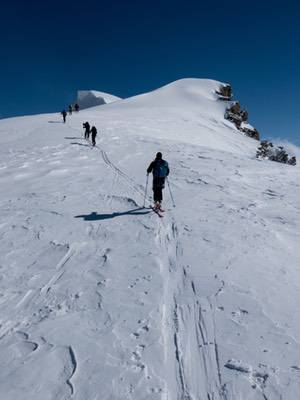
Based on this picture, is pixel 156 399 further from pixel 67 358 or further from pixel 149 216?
pixel 149 216

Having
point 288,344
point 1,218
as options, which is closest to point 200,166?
point 1,218

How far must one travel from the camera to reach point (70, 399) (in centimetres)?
406

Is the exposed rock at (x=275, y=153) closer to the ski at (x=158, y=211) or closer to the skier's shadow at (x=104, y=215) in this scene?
the ski at (x=158, y=211)

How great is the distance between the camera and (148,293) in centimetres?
612

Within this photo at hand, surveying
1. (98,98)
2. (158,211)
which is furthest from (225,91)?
(98,98)

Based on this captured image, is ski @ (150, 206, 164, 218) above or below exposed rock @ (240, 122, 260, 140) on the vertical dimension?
above

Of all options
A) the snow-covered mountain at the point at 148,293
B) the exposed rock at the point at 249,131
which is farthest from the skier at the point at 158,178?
the exposed rock at the point at 249,131

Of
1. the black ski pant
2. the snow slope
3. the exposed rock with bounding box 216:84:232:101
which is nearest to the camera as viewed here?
the black ski pant

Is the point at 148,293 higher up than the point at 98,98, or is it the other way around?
the point at 148,293

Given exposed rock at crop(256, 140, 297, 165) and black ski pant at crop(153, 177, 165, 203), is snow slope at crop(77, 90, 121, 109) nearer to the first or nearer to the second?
exposed rock at crop(256, 140, 297, 165)

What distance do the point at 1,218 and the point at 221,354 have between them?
26.0ft

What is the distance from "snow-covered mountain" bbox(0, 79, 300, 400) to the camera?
14.1 ft

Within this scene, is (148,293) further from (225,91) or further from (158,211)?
(225,91)

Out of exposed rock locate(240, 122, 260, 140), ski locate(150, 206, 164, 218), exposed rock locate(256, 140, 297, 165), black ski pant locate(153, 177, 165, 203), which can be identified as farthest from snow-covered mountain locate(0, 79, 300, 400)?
exposed rock locate(240, 122, 260, 140)
